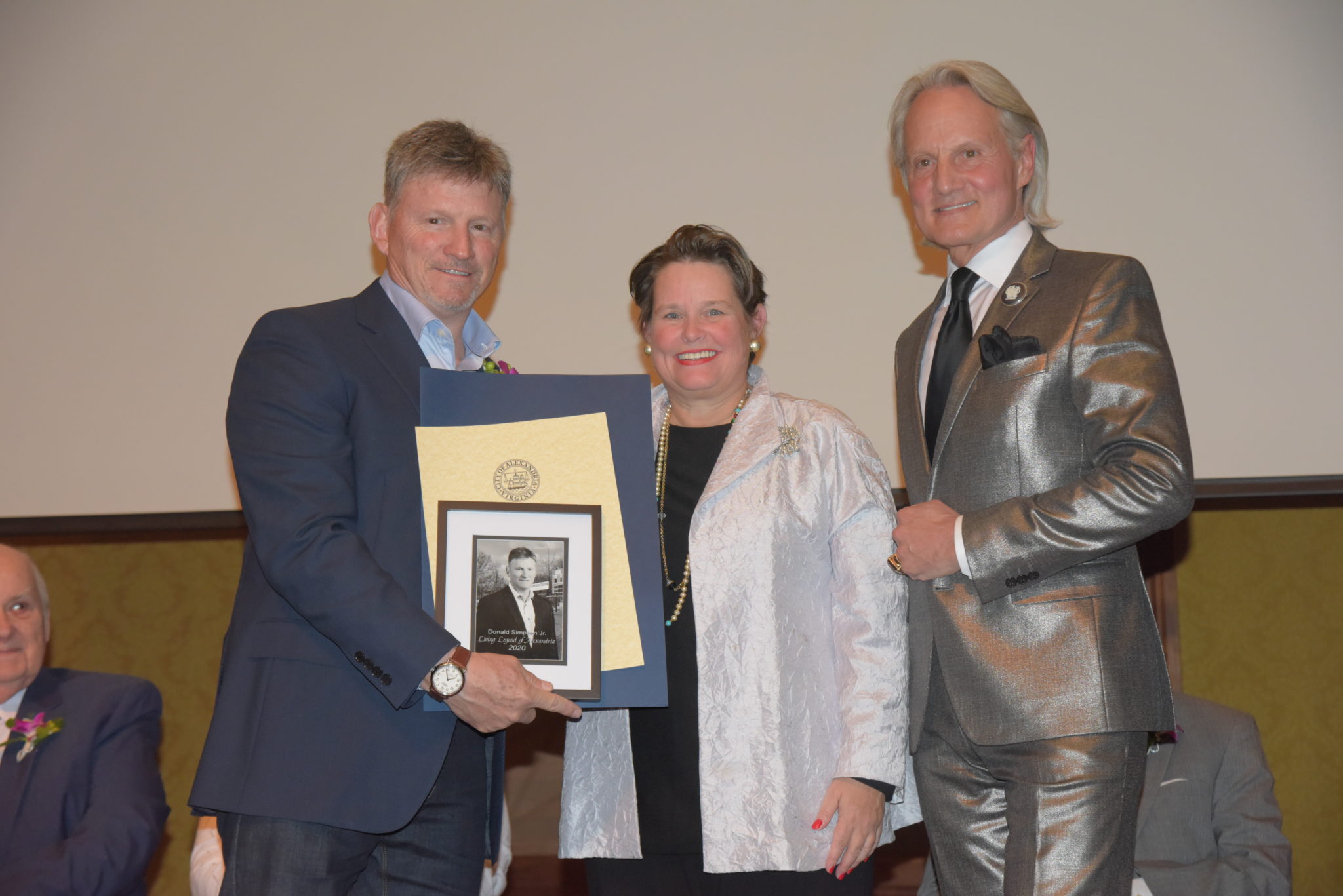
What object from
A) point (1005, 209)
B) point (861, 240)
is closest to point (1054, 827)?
point (1005, 209)

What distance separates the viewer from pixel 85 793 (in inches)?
98.6

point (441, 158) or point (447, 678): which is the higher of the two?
point (441, 158)

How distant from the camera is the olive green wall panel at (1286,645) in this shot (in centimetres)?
388

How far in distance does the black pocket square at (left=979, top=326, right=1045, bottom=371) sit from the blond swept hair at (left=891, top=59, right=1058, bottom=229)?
34cm

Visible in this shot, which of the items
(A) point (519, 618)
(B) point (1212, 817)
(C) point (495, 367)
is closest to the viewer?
(A) point (519, 618)

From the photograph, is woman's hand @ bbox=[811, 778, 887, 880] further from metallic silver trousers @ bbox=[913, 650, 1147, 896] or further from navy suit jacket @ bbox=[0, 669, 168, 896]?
navy suit jacket @ bbox=[0, 669, 168, 896]

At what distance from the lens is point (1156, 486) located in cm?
163

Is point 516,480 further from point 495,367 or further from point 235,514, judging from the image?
point 235,514

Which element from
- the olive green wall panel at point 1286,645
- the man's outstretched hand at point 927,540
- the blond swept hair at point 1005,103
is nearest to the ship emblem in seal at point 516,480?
the man's outstretched hand at point 927,540

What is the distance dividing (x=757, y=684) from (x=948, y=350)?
2.20 feet

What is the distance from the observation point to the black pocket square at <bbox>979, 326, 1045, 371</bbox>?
1.75m

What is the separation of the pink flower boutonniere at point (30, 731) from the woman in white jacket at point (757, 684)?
136 centimetres

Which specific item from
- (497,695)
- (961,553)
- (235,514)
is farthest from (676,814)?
(235,514)

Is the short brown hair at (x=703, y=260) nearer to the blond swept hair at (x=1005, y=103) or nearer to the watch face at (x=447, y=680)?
the blond swept hair at (x=1005, y=103)
